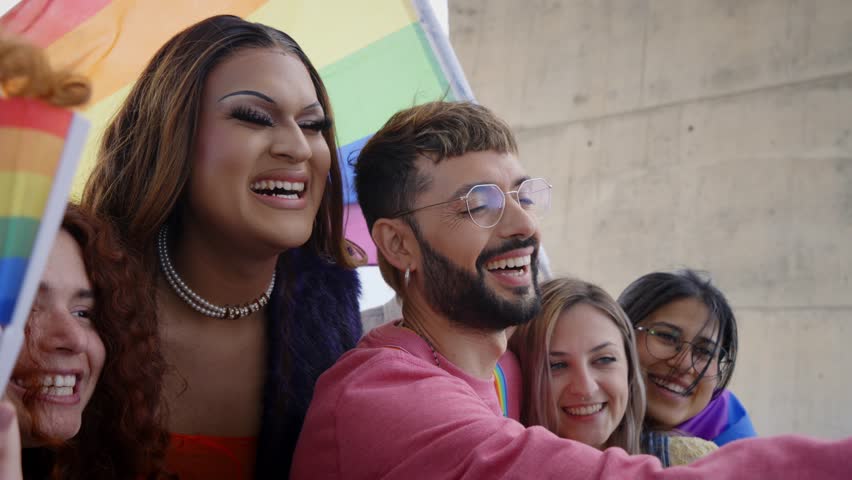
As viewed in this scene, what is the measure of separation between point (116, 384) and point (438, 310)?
0.70 meters

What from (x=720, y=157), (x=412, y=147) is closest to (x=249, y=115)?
(x=412, y=147)

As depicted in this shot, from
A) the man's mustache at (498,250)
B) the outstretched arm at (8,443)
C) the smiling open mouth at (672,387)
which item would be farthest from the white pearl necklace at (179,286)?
the smiling open mouth at (672,387)

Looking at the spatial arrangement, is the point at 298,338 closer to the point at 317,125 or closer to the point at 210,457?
the point at 210,457

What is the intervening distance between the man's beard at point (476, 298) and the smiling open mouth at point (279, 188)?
38 centimetres

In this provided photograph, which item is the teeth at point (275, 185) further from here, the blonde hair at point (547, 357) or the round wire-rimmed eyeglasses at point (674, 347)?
the round wire-rimmed eyeglasses at point (674, 347)

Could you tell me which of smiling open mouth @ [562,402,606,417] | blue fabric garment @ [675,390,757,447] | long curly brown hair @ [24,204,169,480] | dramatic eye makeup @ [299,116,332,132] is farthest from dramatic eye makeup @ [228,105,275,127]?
blue fabric garment @ [675,390,757,447]

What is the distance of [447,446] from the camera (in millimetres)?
1467

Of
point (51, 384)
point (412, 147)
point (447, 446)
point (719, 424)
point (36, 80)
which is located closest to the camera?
point (36, 80)

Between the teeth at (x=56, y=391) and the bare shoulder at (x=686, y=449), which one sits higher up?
the teeth at (x=56, y=391)

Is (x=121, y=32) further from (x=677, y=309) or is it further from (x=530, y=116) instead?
(x=530, y=116)

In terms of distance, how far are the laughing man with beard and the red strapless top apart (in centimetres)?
36

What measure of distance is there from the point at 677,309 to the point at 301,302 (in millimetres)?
1314

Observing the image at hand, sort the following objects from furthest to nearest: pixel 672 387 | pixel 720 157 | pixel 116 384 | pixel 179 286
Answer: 1. pixel 720 157
2. pixel 672 387
3. pixel 179 286
4. pixel 116 384

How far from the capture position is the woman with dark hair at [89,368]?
1.56 meters
